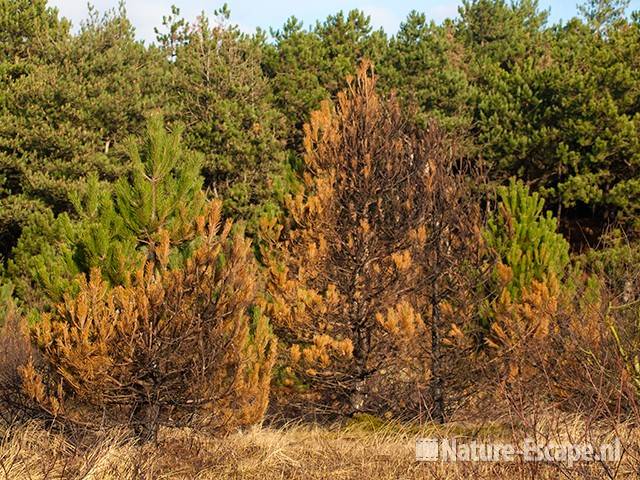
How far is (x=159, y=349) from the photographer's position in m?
7.36

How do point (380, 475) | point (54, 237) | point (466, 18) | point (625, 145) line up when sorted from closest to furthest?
point (380, 475) < point (54, 237) < point (625, 145) < point (466, 18)

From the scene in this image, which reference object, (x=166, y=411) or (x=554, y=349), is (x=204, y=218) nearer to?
(x=166, y=411)

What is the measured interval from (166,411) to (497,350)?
448 cm

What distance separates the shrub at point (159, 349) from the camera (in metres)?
7.16

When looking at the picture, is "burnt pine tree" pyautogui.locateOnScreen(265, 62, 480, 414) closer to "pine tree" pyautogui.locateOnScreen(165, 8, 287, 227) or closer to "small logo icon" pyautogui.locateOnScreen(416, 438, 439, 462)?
"small logo icon" pyautogui.locateOnScreen(416, 438, 439, 462)

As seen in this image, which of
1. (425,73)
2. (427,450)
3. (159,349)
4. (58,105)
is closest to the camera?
(427,450)

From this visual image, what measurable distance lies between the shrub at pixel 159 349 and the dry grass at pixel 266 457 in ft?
1.01

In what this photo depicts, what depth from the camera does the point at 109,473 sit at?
6.04 meters

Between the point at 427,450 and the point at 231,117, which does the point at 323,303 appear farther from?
the point at 231,117

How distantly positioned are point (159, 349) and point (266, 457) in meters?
1.44

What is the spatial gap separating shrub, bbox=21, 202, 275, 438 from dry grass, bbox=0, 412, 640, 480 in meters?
0.31

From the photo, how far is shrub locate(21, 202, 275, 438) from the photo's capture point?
7156mm

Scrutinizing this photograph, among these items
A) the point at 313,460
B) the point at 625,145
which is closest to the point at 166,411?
the point at 313,460

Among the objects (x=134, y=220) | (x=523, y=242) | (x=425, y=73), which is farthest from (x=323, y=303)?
(x=425, y=73)
